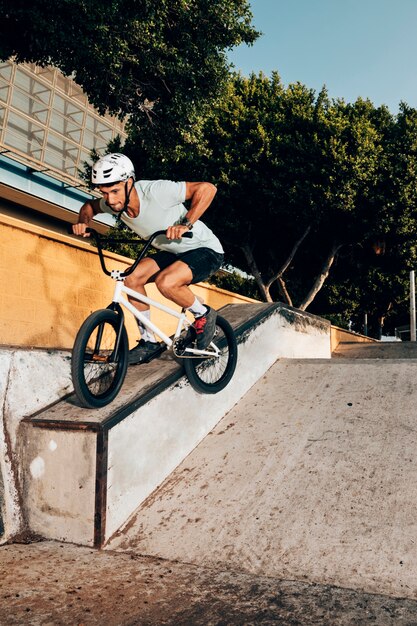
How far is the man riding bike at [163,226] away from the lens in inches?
150

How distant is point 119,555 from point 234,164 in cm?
1804

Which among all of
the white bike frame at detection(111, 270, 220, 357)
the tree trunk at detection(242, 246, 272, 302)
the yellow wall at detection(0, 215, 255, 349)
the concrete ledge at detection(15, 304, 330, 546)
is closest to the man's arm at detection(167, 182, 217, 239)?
the white bike frame at detection(111, 270, 220, 357)

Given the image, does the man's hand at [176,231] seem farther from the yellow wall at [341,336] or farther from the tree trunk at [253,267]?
the tree trunk at [253,267]

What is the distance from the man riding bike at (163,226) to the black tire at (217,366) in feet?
0.85

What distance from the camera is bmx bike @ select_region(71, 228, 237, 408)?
347cm

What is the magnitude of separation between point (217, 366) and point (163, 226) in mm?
1494

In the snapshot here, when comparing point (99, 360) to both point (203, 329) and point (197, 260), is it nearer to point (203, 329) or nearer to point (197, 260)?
point (203, 329)

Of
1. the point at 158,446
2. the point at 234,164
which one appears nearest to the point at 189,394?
the point at 158,446

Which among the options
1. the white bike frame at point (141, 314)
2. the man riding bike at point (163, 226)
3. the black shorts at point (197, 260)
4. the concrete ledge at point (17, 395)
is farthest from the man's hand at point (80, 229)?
the concrete ledge at point (17, 395)

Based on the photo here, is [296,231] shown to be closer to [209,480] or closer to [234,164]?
[234,164]

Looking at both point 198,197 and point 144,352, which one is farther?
point 144,352

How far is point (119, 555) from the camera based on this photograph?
3.10 meters

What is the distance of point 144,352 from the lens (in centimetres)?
436

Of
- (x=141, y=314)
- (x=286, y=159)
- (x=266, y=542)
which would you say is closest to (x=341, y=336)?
(x=286, y=159)
